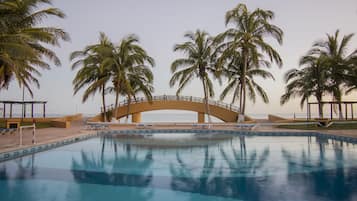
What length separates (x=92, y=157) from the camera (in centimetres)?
893

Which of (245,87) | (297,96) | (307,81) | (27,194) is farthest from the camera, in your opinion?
(297,96)

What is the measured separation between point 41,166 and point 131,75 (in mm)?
13042

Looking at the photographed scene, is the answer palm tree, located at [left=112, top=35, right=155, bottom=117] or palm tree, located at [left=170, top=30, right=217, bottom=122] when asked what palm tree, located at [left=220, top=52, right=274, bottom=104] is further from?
palm tree, located at [left=112, top=35, right=155, bottom=117]

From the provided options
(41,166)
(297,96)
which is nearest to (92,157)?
(41,166)

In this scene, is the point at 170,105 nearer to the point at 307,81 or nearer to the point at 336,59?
the point at 307,81

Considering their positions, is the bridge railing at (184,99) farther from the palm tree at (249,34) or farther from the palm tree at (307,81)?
the palm tree at (249,34)

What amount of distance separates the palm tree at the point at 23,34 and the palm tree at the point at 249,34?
10853 mm

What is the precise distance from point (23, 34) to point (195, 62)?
42.1 ft

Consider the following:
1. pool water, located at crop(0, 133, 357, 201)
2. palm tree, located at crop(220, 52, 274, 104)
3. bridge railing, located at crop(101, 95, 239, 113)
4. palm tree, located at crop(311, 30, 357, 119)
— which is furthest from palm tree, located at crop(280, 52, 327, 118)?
pool water, located at crop(0, 133, 357, 201)

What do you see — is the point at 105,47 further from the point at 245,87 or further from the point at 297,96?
the point at 297,96

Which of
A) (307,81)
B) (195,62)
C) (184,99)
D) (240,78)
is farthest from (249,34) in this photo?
(184,99)

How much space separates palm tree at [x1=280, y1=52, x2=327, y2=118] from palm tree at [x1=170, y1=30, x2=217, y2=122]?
739 centimetres

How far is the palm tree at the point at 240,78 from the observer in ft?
63.5

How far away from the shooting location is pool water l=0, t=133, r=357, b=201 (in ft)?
16.4
